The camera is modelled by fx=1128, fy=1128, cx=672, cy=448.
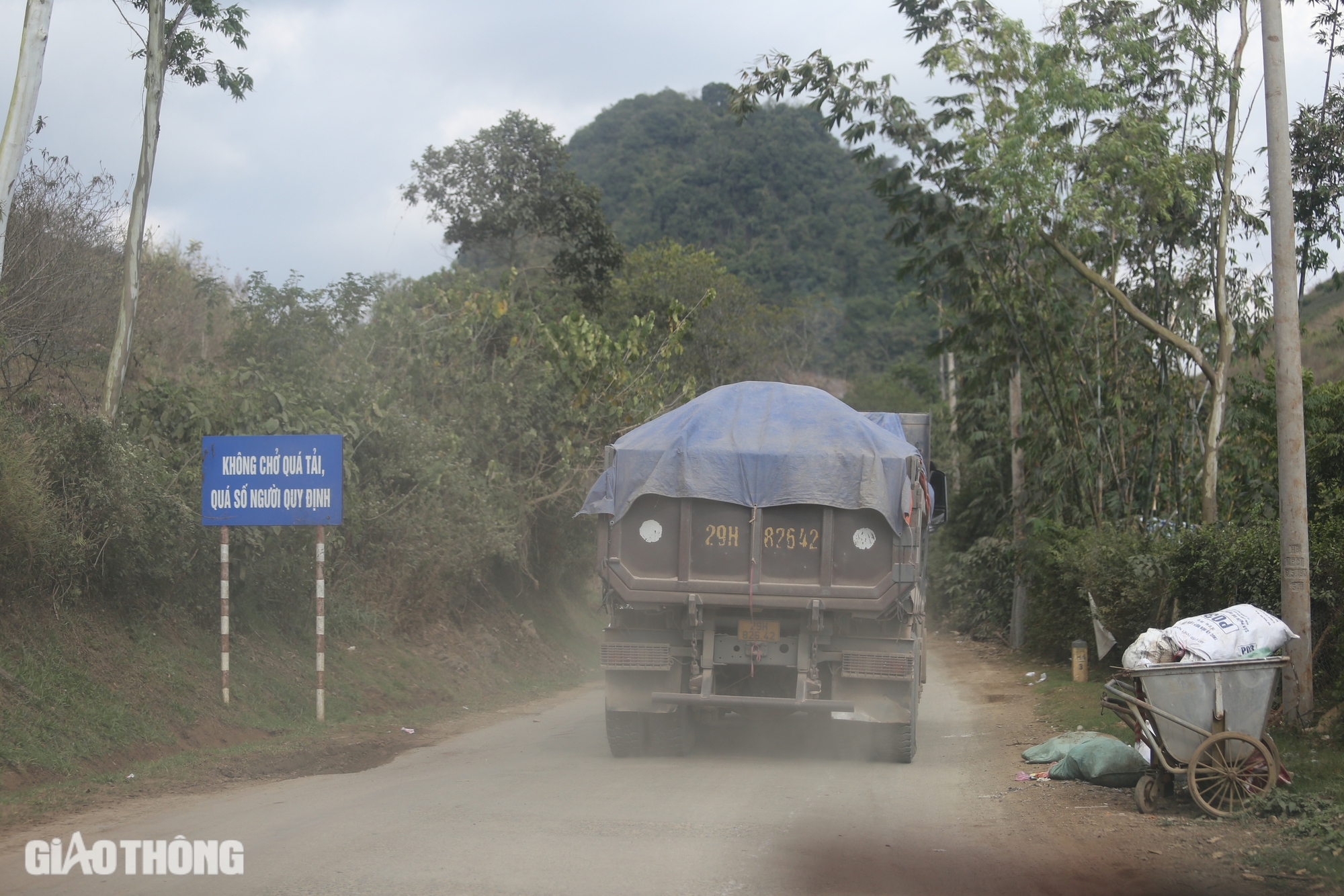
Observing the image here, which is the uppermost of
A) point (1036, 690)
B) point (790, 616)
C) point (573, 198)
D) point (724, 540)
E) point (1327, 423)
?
point (573, 198)

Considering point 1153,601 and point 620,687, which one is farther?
point 1153,601

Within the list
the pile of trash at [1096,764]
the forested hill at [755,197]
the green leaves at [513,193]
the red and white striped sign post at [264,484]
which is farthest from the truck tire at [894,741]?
the forested hill at [755,197]

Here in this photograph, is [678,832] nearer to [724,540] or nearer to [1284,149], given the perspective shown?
[724,540]

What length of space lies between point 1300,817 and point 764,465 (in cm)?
474

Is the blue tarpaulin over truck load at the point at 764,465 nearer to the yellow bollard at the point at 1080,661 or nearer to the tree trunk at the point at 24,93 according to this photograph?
the tree trunk at the point at 24,93

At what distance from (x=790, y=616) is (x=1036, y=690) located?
8.53 meters

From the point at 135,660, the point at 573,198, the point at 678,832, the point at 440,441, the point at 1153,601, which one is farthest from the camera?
the point at 573,198

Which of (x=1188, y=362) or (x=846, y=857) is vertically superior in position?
(x=1188, y=362)

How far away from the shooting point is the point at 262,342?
16.6m

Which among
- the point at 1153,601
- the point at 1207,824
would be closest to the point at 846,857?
the point at 1207,824

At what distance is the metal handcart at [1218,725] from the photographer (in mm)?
7684

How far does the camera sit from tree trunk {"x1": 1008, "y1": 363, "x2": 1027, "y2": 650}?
22812mm

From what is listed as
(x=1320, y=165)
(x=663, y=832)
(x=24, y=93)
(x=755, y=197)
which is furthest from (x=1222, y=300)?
(x=755, y=197)

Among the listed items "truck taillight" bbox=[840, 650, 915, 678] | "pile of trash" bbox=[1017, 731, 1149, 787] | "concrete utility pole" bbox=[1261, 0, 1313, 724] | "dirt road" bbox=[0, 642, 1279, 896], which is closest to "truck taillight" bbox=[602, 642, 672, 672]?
"dirt road" bbox=[0, 642, 1279, 896]
